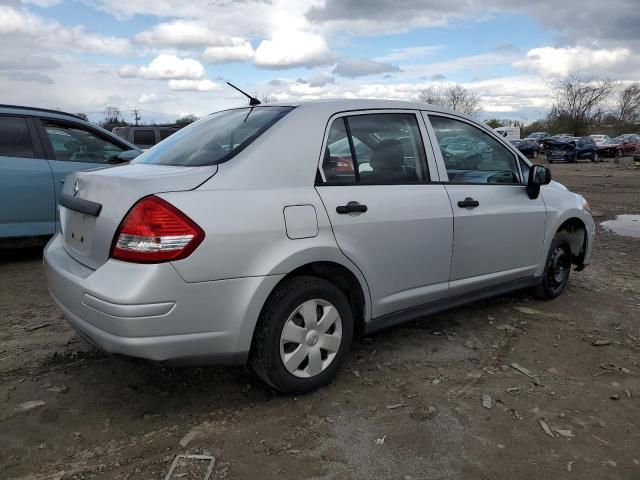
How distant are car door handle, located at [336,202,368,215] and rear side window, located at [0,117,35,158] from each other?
4244mm


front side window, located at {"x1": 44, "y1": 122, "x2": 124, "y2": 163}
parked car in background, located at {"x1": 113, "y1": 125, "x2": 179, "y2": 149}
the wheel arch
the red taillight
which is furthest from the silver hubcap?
parked car in background, located at {"x1": 113, "y1": 125, "x2": 179, "y2": 149}

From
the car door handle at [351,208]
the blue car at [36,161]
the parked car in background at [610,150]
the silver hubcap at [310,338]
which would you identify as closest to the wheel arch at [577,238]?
the car door handle at [351,208]

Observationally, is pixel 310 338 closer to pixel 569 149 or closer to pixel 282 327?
pixel 282 327

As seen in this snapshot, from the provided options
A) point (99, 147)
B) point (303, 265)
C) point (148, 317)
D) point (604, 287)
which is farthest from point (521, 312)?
point (99, 147)

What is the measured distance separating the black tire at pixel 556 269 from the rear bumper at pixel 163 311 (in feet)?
9.82

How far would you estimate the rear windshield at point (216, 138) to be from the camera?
2.99 meters

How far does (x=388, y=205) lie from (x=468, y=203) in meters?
0.78

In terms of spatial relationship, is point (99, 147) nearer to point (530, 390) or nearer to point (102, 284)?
point (102, 284)

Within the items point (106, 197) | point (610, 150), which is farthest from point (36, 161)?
point (610, 150)

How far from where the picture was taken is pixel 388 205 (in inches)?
131

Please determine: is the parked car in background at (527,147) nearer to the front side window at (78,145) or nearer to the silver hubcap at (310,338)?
the front side window at (78,145)

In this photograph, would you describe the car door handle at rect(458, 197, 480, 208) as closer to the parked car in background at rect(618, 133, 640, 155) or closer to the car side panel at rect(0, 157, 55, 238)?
the car side panel at rect(0, 157, 55, 238)

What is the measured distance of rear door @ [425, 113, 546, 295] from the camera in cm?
379

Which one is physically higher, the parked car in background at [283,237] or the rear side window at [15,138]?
the rear side window at [15,138]
